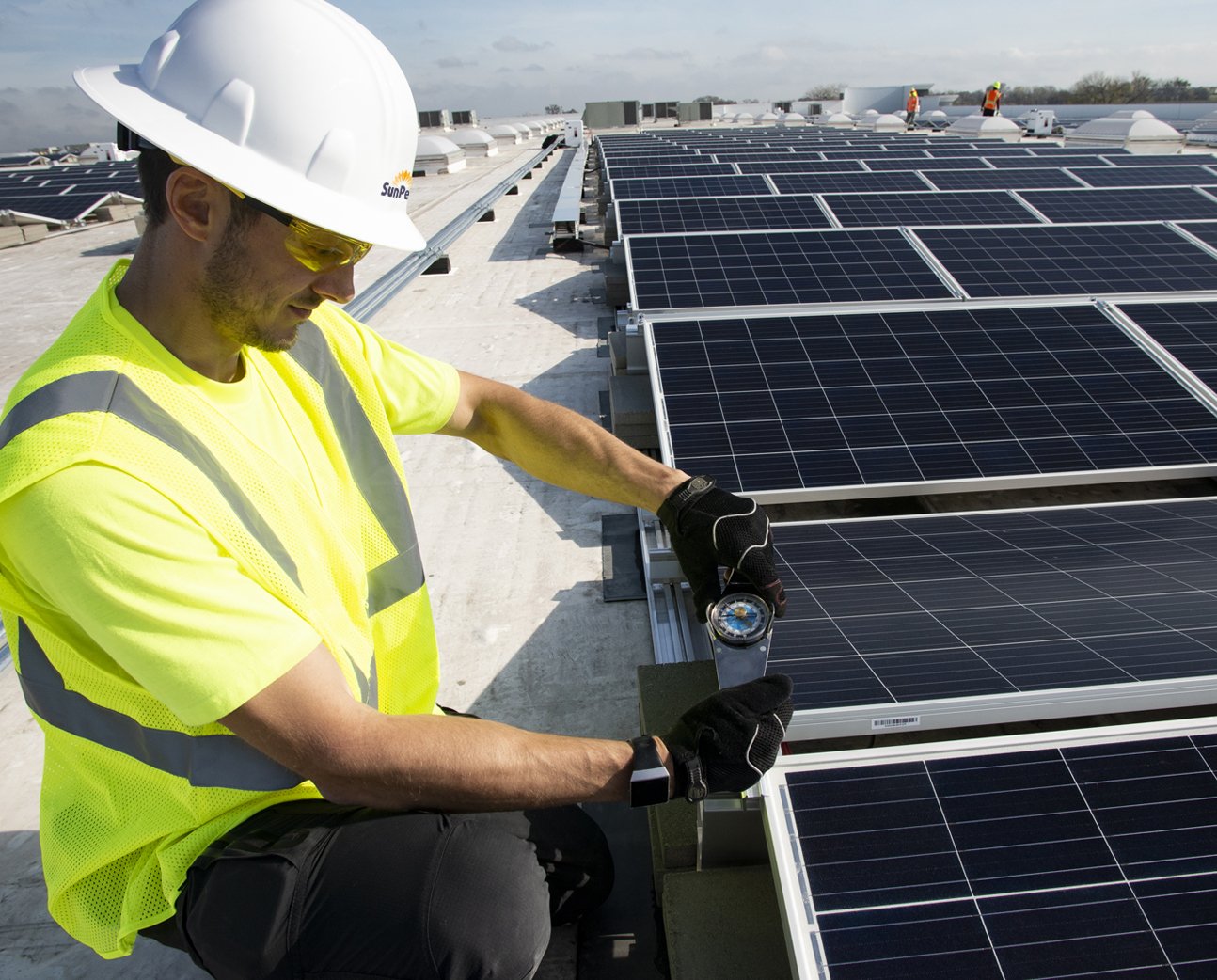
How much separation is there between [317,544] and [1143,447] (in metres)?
3.71

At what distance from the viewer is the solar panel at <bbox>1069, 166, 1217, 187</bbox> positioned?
13.0 meters

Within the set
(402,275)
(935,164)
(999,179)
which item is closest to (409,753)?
(402,275)

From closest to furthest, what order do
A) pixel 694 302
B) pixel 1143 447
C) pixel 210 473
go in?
pixel 210 473 → pixel 1143 447 → pixel 694 302

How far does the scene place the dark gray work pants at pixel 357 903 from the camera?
177 cm

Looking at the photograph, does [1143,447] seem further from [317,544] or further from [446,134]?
[446,134]

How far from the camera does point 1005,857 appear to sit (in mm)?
1821

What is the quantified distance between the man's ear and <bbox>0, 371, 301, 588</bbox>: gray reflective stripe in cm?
36

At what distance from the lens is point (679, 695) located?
8.82ft

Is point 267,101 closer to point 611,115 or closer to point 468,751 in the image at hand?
point 468,751

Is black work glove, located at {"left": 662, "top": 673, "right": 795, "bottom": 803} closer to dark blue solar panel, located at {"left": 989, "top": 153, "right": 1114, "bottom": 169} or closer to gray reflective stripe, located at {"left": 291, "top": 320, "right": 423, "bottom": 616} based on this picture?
gray reflective stripe, located at {"left": 291, "top": 320, "right": 423, "bottom": 616}

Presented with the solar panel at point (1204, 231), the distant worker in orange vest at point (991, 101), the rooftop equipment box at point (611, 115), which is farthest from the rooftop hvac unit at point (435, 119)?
the solar panel at point (1204, 231)

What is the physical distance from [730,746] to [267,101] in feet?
5.80

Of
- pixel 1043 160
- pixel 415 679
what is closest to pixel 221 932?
pixel 415 679

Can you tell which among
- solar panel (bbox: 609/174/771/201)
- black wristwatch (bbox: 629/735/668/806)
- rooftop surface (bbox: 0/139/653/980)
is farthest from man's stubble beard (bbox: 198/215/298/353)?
solar panel (bbox: 609/174/771/201)
